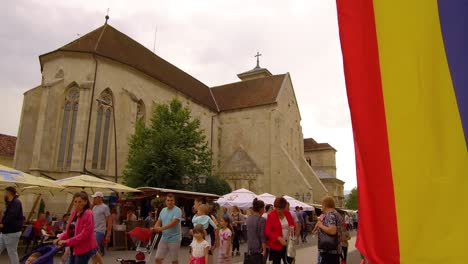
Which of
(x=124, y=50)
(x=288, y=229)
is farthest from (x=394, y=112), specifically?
(x=124, y=50)

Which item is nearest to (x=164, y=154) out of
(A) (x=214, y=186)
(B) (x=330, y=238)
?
(A) (x=214, y=186)

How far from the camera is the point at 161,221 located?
698 centimetres

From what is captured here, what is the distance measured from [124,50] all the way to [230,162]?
50.5 ft

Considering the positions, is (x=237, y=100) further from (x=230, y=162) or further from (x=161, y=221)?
(x=161, y=221)

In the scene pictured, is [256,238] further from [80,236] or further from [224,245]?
[80,236]

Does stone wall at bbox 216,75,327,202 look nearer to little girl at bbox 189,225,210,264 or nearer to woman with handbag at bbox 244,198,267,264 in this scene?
woman with handbag at bbox 244,198,267,264

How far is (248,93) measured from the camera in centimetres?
4184

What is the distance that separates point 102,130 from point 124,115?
2134 mm

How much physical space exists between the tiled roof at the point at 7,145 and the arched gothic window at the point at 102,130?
1776 cm

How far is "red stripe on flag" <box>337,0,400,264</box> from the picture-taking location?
1651mm

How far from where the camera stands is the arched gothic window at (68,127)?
24.5 m

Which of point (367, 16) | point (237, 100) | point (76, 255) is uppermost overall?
point (237, 100)

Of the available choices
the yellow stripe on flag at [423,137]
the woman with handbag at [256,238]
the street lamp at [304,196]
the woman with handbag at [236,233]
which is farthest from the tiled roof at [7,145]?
the yellow stripe on flag at [423,137]

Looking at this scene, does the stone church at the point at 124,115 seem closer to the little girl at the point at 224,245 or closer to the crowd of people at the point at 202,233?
the crowd of people at the point at 202,233
